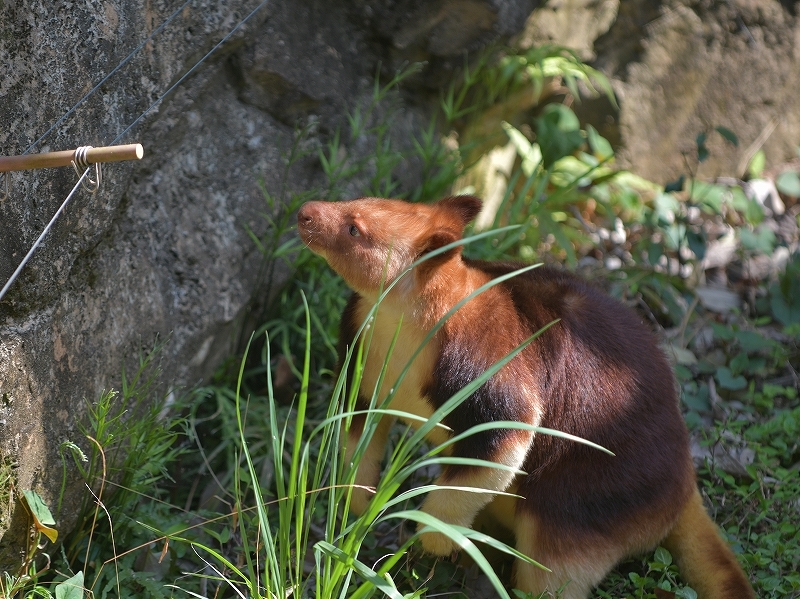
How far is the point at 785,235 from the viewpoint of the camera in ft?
16.2

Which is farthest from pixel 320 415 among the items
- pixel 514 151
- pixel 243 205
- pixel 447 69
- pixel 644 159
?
pixel 644 159

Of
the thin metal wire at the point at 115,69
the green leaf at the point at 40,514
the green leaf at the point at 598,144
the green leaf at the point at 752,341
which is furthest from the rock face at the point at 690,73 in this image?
the green leaf at the point at 40,514

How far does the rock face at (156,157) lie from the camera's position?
227cm

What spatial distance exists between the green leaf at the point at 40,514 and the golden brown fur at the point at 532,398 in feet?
3.40

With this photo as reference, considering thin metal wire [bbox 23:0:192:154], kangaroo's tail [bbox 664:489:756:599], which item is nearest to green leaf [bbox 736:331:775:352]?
kangaroo's tail [bbox 664:489:756:599]

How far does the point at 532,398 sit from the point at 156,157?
165 cm

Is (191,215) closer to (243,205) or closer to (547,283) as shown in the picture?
(243,205)

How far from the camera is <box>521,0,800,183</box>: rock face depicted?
497 centimetres

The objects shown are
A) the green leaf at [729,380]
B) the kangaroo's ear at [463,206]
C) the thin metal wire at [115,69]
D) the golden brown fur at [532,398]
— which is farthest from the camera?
the green leaf at [729,380]

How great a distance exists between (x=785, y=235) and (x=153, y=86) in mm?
3890

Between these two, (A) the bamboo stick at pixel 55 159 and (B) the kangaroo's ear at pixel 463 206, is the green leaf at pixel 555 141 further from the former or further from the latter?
(A) the bamboo stick at pixel 55 159

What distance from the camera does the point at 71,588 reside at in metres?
2.29

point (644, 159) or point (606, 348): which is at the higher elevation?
point (606, 348)

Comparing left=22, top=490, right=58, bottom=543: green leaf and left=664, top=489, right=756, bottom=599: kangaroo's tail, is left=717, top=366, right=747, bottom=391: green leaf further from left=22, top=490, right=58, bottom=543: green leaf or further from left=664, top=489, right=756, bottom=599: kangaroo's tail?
left=22, top=490, right=58, bottom=543: green leaf
